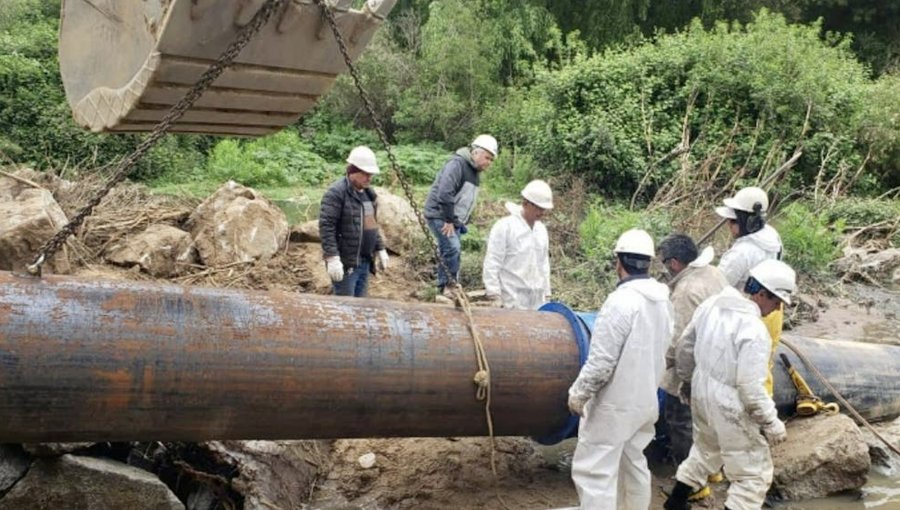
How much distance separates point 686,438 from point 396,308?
2.23 metres

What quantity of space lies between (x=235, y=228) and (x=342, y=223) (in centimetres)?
279

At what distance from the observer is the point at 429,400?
4145mm

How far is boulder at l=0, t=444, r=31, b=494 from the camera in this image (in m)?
3.82

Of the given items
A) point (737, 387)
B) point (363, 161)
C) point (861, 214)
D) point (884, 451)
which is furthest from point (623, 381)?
point (861, 214)

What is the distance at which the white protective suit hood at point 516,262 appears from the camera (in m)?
5.98

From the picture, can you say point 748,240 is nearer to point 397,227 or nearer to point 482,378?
point 482,378

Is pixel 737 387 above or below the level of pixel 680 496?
above

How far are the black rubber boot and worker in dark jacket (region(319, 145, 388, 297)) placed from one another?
2639mm

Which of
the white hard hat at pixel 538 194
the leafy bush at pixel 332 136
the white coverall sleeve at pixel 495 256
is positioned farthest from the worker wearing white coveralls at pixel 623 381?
the leafy bush at pixel 332 136

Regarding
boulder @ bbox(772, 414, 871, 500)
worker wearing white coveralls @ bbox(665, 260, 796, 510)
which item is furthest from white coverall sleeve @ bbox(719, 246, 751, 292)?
boulder @ bbox(772, 414, 871, 500)

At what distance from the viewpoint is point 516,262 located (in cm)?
602

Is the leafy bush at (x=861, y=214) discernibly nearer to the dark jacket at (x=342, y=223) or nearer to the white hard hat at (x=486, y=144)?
the white hard hat at (x=486, y=144)

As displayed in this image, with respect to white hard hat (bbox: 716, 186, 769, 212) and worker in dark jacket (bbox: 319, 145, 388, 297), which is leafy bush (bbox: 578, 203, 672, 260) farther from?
worker in dark jacket (bbox: 319, 145, 388, 297)

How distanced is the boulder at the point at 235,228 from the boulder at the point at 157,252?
0.48 ft
